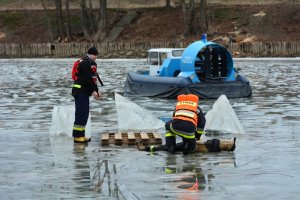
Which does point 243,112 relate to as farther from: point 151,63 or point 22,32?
point 22,32

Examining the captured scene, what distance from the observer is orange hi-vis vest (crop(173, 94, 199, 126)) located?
38.1 feet

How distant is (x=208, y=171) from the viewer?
10.3 m

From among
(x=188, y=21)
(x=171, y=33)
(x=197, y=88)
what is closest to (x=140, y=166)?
(x=197, y=88)

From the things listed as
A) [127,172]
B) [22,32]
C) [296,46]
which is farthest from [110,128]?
[22,32]

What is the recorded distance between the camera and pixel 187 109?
1167 centimetres

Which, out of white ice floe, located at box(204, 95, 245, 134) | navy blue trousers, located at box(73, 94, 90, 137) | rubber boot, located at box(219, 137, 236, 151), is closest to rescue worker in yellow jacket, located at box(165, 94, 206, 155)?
rubber boot, located at box(219, 137, 236, 151)

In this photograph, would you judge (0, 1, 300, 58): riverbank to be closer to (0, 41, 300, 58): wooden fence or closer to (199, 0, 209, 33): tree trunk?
(0, 41, 300, 58): wooden fence

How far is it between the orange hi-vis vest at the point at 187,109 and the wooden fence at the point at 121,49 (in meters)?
41.0

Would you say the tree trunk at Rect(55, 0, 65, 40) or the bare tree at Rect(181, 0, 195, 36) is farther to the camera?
the tree trunk at Rect(55, 0, 65, 40)

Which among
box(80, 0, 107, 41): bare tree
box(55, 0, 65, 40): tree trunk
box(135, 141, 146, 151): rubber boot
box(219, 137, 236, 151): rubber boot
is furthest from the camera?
box(55, 0, 65, 40): tree trunk

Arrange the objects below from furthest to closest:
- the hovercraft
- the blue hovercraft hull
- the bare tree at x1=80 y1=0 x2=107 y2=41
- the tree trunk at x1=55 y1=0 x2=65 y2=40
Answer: the tree trunk at x1=55 y1=0 x2=65 y2=40 → the bare tree at x1=80 y1=0 x2=107 y2=41 → the hovercraft → the blue hovercraft hull

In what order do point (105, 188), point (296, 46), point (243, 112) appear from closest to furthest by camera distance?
point (105, 188) < point (243, 112) < point (296, 46)

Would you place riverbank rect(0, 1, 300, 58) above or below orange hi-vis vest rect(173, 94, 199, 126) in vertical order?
below

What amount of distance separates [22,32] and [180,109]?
194 ft
